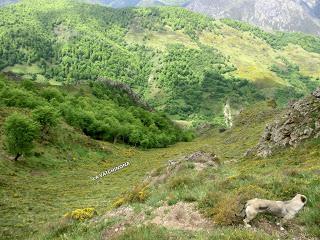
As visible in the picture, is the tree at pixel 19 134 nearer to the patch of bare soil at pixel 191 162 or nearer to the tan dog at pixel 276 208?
the patch of bare soil at pixel 191 162

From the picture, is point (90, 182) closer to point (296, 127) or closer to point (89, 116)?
point (296, 127)

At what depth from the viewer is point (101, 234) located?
792 inches

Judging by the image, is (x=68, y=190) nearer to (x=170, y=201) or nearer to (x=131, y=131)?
(x=170, y=201)

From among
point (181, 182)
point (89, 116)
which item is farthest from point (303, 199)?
point (89, 116)

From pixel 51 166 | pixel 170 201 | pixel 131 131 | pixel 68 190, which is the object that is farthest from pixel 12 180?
pixel 131 131

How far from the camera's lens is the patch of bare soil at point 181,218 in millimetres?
19234

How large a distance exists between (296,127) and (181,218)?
1307 inches

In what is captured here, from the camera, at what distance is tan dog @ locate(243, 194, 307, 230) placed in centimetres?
1758

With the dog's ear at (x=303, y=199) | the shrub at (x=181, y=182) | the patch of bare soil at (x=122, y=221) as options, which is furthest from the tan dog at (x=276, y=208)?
the shrub at (x=181, y=182)

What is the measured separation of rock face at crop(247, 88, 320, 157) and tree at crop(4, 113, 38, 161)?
4990cm

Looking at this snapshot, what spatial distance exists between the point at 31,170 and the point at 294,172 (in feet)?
218

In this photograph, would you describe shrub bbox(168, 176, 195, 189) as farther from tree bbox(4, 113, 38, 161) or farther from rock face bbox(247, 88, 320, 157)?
tree bbox(4, 113, 38, 161)

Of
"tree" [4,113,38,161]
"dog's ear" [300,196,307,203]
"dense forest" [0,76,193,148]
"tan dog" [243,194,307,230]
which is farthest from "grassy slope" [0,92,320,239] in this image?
"dense forest" [0,76,193,148]

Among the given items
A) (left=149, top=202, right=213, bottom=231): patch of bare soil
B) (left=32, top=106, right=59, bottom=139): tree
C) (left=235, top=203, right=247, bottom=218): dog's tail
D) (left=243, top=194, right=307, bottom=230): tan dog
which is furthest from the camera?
(left=32, top=106, right=59, bottom=139): tree
